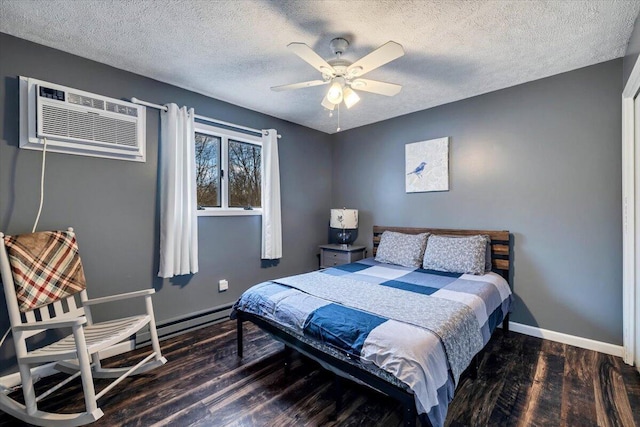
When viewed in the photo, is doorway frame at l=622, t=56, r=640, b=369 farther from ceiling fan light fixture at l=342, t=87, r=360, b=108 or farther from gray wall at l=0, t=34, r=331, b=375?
gray wall at l=0, t=34, r=331, b=375

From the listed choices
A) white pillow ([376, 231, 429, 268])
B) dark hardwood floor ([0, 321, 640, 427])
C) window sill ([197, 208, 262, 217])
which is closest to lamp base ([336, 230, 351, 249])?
white pillow ([376, 231, 429, 268])

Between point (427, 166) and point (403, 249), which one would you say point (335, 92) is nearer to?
point (427, 166)

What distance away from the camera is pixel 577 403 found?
176 cm

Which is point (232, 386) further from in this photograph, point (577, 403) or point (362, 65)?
point (362, 65)

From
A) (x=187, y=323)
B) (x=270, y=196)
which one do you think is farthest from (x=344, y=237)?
(x=187, y=323)

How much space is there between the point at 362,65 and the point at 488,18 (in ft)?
2.72

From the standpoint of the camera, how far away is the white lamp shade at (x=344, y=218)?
3.84 m

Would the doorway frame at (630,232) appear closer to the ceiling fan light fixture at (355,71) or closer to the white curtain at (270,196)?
the ceiling fan light fixture at (355,71)

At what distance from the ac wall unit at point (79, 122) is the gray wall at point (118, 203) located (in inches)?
2.6

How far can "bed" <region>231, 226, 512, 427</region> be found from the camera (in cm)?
137

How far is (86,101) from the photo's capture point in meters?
2.22

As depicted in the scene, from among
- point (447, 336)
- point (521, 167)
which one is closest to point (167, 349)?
point (447, 336)

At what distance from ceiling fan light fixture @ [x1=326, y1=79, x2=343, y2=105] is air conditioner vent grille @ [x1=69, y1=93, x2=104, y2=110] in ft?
6.07

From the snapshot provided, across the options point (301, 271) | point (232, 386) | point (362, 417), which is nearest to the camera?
point (362, 417)
